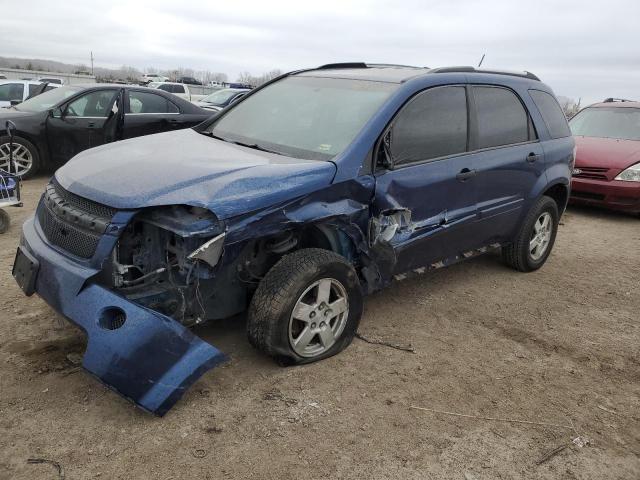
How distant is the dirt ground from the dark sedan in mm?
4253

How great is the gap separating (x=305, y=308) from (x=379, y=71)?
2100 millimetres

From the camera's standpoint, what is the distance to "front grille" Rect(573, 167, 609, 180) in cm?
821

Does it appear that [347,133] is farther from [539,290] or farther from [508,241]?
[539,290]

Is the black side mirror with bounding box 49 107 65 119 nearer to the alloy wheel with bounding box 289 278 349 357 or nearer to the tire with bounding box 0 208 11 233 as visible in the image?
the tire with bounding box 0 208 11 233

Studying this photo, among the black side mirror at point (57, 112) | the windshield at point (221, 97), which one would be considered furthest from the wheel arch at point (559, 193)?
the windshield at point (221, 97)

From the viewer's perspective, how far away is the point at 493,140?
454 cm

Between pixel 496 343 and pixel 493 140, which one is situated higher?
pixel 493 140

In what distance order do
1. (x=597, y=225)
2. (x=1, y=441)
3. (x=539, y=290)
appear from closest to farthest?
1. (x=1, y=441)
2. (x=539, y=290)
3. (x=597, y=225)

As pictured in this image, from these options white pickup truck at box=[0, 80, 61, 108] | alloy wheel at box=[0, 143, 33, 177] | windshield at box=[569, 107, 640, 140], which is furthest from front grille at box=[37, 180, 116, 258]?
white pickup truck at box=[0, 80, 61, 108]

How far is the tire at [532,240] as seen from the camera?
5195mm

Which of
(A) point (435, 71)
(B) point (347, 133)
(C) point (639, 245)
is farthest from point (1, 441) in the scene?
(C) point (639, 245)

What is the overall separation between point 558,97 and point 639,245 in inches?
101

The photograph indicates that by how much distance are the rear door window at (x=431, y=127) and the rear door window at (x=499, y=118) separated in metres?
0.21

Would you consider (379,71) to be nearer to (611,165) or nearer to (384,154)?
(384,154)
